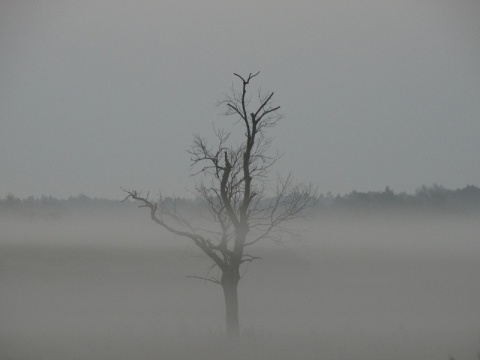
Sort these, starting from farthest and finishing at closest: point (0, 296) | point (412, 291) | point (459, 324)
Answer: point (412, 291)
point (0, 296)
point (459, 324)

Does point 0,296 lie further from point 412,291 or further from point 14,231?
point 14,231

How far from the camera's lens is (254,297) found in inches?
2013

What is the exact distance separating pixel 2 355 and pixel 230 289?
9927 millimetres

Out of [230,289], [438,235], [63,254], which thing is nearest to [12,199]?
[63,254]

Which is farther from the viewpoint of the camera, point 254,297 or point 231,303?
point 254,297

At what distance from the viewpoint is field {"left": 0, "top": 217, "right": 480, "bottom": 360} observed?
25.2 meters

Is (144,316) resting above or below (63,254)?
below

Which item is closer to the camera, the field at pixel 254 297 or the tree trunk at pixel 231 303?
the tree trunk at pixel 231 303

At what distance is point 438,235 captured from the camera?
103750mm

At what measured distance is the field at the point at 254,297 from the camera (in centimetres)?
2519

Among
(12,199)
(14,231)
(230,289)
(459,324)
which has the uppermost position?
(12,199)

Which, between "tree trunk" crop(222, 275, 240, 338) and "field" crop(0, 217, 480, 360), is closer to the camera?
"tree trunk" crop(222, 275, 240, 338)

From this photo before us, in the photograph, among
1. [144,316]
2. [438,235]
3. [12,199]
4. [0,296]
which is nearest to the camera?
[144,316]

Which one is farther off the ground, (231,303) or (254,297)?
(231,303)
